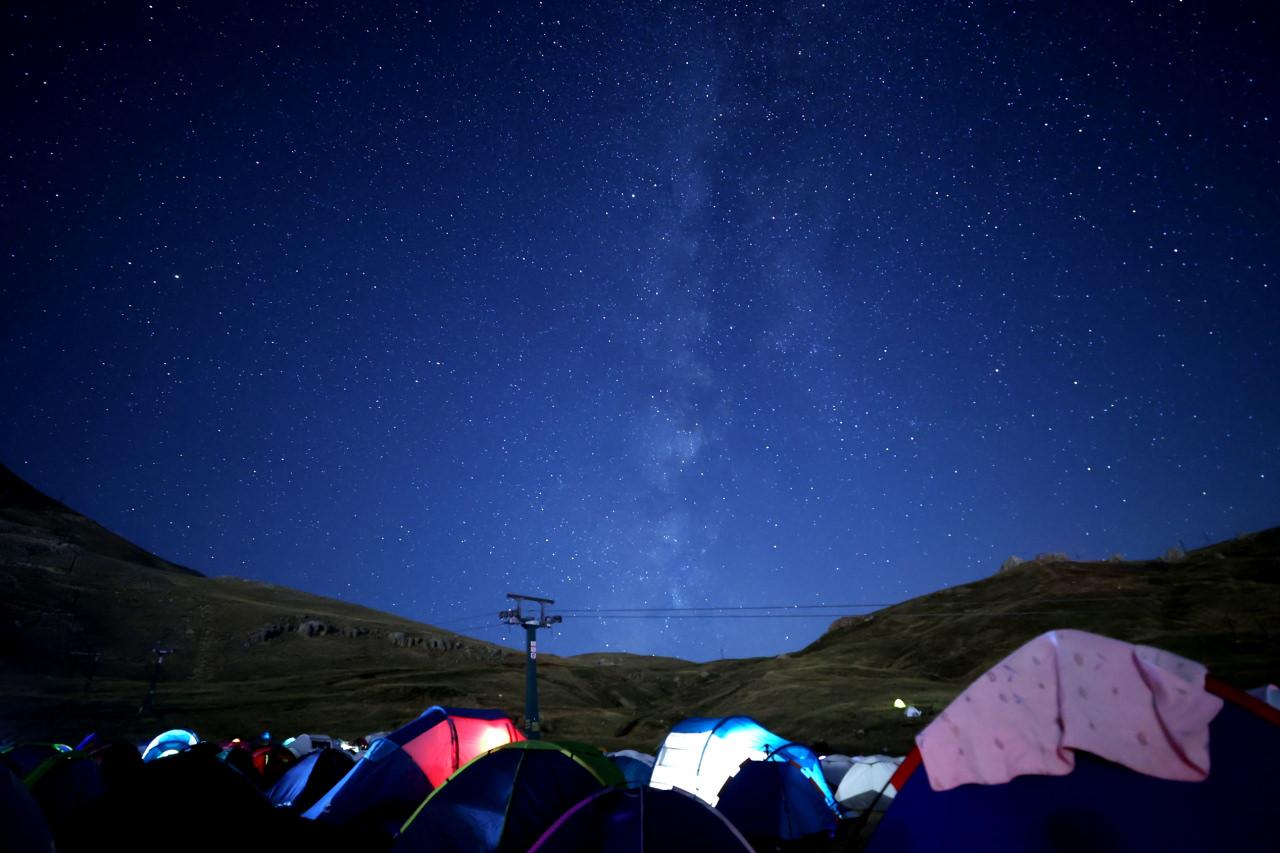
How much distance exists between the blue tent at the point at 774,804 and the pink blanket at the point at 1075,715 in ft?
27.9

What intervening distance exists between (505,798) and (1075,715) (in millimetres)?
6882

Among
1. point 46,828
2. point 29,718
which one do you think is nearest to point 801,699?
point 46,828

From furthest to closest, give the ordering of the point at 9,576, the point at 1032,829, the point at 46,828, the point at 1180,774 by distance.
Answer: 1. the point at 9,576
2. the point at 1032,829
3. the point at 1180,774
4. the point at 46,828

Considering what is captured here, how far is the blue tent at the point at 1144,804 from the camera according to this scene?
4.29 m

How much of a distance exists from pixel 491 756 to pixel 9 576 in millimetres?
126035

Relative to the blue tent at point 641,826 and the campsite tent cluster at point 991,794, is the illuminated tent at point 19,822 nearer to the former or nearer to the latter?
the campsite tent cluster at point 991,794

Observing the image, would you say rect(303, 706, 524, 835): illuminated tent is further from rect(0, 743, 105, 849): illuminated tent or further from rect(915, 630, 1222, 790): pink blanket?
rect(915, 630, 1222, 790): pink blanket

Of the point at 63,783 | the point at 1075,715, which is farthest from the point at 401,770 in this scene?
the point at 1075,715

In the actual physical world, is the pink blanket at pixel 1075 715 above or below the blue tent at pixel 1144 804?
above

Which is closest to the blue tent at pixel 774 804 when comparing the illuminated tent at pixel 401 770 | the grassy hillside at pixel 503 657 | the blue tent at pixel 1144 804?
the illuminated tent at pixel 401 770

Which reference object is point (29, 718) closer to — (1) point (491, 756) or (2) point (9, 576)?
(2) point (9, 576)

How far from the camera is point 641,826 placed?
6160 mm

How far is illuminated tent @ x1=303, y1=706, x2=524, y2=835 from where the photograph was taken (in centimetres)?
1078

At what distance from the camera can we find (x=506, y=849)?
8359 millimetres
